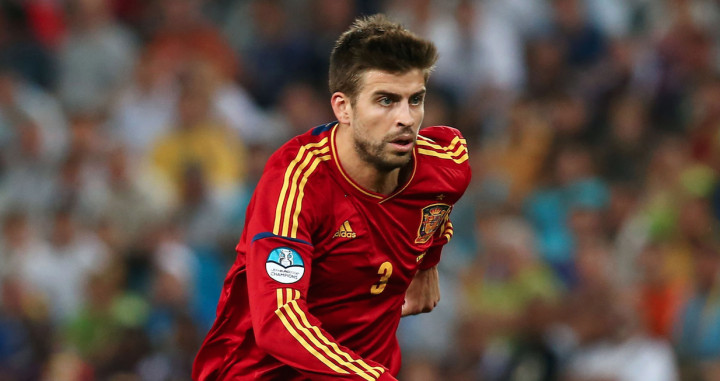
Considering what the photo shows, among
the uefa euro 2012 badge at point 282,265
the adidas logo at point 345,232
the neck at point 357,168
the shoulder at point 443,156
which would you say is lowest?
the uefa euro 2012 badge at point 282,265

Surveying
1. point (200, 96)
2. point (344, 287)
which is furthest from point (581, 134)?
point (344, 287)

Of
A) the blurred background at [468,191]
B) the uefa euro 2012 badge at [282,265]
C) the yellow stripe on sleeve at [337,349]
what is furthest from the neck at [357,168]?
the blurred background at [468,191]

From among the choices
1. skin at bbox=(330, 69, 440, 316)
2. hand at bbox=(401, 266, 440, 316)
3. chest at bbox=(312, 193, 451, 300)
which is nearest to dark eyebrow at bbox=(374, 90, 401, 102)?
skin at bbox=(330, 69, 440, 316)

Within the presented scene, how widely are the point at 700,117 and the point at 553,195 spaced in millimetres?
1303

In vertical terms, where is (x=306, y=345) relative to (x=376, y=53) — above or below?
below

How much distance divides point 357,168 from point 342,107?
0.23 meters

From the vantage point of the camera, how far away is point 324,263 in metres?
4.40

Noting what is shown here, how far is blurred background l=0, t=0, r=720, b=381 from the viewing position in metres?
8.41

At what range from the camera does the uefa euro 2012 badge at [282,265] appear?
13.4ft

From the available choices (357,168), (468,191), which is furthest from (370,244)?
(468,191)

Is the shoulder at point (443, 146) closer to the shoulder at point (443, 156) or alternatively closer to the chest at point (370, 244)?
the shoulder at point (443, 156)

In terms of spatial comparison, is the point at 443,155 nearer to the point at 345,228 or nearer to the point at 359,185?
the point at 359,185

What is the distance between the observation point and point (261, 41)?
11.5m

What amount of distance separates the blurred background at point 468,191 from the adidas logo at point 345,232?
13.0 ft
